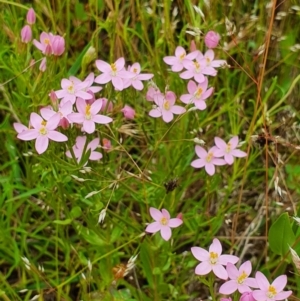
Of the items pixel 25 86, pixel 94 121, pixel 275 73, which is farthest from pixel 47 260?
pixel 275 73

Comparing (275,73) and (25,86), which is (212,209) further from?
(25,86)

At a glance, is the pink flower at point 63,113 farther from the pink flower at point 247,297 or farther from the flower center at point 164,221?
the pink flower at point 247,297

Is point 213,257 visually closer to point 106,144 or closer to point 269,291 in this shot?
point 269,291

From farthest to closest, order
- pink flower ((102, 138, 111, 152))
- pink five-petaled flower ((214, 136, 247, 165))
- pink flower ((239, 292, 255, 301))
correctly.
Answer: pink five-petaled flower ((214, 136, 247, 165)), pink flower ((102, 138, 111, 152)), pink flower ((239, 292, 255, 301))

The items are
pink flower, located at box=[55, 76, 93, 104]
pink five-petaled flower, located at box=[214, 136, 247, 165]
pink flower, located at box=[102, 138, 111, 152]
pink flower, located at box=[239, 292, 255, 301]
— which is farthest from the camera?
pink five-petaled flower, located at box=[214, 136, 247, 165]

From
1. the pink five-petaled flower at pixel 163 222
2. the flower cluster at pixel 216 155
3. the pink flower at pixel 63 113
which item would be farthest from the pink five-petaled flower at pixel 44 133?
the flower cluster at pixel 216 155

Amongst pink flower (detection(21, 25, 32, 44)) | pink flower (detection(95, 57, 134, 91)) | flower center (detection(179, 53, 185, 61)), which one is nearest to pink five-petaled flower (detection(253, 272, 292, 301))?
pink flower (detection(95, 57, 134, 91))

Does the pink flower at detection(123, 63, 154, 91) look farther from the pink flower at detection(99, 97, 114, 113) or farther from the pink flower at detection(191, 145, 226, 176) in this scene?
the pink flower at detection(191, 145, 226, 176)
